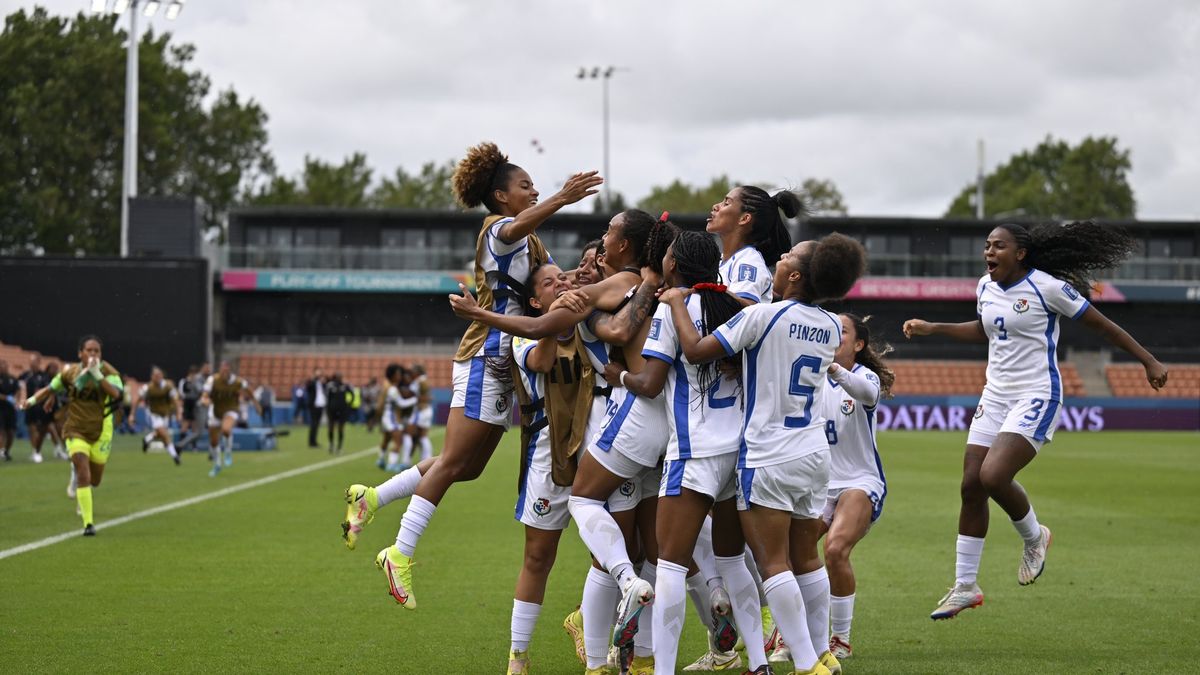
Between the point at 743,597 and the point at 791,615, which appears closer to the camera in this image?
the point at 791,615

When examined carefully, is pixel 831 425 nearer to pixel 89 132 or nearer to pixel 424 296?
pixel 424 296

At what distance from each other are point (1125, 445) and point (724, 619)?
3244 centimetres

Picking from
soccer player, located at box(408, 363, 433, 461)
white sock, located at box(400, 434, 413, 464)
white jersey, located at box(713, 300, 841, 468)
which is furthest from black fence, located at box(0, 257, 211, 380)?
white jersey, located at box(713, 300, 841, 468)

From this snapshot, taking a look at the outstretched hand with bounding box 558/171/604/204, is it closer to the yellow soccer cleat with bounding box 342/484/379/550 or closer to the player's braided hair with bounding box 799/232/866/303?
the player's braided hair with bounding box 799/232/866/303

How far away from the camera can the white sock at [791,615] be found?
20.7ft

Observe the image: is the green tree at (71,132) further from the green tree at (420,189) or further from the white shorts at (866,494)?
the white shorts at (866,494)

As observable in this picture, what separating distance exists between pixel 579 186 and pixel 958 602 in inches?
145

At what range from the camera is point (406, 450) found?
26.5 meters

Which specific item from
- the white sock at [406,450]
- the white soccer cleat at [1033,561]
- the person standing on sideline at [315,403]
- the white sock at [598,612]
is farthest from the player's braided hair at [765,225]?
the person standing on sideline at [315,403]

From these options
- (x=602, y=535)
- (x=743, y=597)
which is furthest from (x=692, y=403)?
(x=743, y=597)

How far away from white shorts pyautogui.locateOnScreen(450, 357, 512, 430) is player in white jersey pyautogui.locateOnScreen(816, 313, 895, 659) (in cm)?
180

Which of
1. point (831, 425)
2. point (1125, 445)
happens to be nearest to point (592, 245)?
point (831, 425)

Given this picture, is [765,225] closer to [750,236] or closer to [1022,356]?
[750,236]

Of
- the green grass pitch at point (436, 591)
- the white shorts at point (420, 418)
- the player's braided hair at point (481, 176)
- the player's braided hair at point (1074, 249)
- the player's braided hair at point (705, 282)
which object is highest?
the player's braided hair at point (481, 176)
